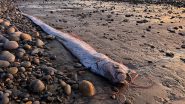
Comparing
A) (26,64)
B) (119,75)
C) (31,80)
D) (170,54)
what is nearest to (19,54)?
(26,64)

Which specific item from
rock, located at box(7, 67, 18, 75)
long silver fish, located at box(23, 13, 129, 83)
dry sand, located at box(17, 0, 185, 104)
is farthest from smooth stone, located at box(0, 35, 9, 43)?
long silver fish, located at box(23, 13, 129, 83)

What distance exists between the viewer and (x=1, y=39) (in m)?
7.06

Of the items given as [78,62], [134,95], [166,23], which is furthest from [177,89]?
[166,23]

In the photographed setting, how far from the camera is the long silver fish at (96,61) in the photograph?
5777mm

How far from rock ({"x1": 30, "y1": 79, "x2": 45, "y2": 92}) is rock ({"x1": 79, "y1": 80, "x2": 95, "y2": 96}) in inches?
25.3

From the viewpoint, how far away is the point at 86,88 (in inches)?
216

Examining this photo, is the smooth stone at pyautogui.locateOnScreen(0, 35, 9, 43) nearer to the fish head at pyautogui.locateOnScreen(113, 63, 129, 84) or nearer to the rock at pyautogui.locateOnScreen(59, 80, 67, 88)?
the rock at pyautogui.locateOnScreen(59, 80, 67, 88)

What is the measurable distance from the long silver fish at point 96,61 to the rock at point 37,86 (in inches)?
47.8

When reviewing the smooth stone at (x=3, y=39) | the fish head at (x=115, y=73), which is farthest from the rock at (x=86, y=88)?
the smooth stone at (x=3, y=39)

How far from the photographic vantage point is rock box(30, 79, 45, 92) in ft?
17.4

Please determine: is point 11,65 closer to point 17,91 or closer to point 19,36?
point 17,91

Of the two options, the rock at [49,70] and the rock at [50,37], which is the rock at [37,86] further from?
the rock at [50,37]

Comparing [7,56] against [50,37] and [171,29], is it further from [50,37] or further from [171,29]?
[171,29]

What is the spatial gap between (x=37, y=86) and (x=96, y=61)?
1.49 m
